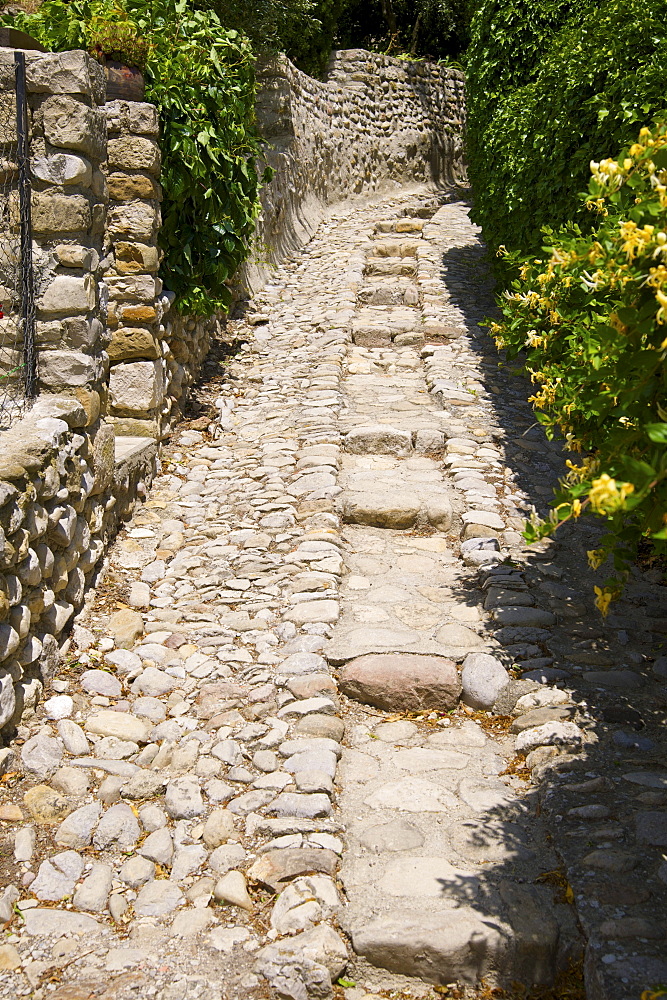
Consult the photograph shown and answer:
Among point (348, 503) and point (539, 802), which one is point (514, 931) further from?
point (348, 503)

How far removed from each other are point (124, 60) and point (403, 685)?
4.05 m

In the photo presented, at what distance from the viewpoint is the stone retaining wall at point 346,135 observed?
10656 millimetres

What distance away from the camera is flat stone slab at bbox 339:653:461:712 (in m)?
3.41

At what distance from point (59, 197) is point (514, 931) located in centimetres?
336

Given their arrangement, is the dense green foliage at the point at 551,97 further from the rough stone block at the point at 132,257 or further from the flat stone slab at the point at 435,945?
the flat stone slab at the point at 435,945

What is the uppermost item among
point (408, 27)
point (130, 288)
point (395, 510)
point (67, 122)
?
point (408, 27)

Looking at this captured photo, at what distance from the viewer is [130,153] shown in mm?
5125

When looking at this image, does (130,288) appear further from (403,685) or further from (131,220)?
(403,685)

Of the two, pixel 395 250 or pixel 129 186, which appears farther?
pixel 395 250

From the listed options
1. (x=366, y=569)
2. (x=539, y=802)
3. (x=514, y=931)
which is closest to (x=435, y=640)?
(x=366, y=569)

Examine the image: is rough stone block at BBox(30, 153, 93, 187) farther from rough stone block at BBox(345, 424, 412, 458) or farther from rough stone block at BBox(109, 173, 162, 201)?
rough stone block at BBox(345, 424, 412, 458)

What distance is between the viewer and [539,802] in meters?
2.80

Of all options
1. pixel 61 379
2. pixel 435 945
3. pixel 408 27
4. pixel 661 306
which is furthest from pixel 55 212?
pixel 408 27

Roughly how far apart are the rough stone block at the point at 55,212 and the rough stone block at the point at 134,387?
56.3 inches
